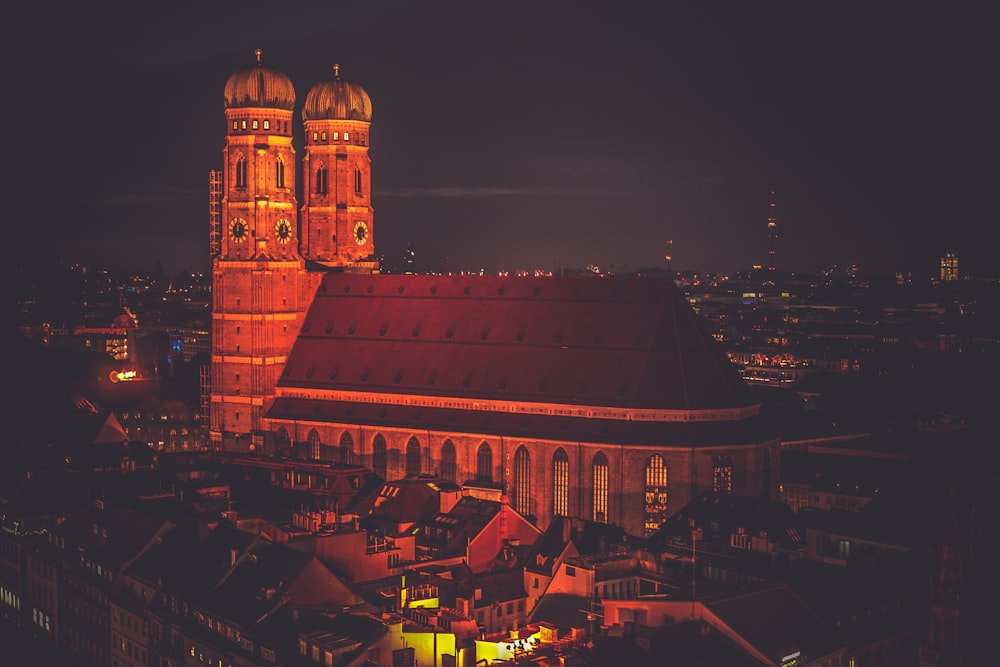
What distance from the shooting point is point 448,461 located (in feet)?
332

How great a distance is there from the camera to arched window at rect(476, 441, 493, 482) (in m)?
99.2

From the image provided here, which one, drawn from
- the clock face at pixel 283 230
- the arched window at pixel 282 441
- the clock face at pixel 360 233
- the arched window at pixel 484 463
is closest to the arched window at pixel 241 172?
the clock face at pixel 283 230

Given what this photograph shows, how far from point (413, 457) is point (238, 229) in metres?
24.8

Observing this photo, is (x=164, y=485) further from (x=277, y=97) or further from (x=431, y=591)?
(x=277, y=97)

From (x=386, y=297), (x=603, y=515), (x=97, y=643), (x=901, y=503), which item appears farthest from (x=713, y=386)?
(x=97, y=643)

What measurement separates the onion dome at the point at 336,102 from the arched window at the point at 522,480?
1494 inches

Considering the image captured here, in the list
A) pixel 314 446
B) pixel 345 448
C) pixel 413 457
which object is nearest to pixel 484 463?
Result: pixel 413 457

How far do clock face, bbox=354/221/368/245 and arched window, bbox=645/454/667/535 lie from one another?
133 feet

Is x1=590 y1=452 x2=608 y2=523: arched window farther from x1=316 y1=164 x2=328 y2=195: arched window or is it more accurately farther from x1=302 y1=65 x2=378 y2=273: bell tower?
x1=316 y1=164 x2=328 y2=195: arched window

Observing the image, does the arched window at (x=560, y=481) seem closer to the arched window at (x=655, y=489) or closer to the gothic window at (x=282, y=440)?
the arched window at (x=655, y=489)

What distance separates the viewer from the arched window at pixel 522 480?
318ft

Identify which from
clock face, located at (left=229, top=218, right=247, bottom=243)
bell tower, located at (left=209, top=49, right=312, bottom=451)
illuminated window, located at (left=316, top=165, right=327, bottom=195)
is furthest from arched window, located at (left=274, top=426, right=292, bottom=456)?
illuminated window, located at (left=316, top=165, right=327, bottom=195)

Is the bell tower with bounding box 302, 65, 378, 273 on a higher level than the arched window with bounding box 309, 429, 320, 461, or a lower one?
higher

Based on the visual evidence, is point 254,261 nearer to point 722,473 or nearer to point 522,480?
point 522,480
